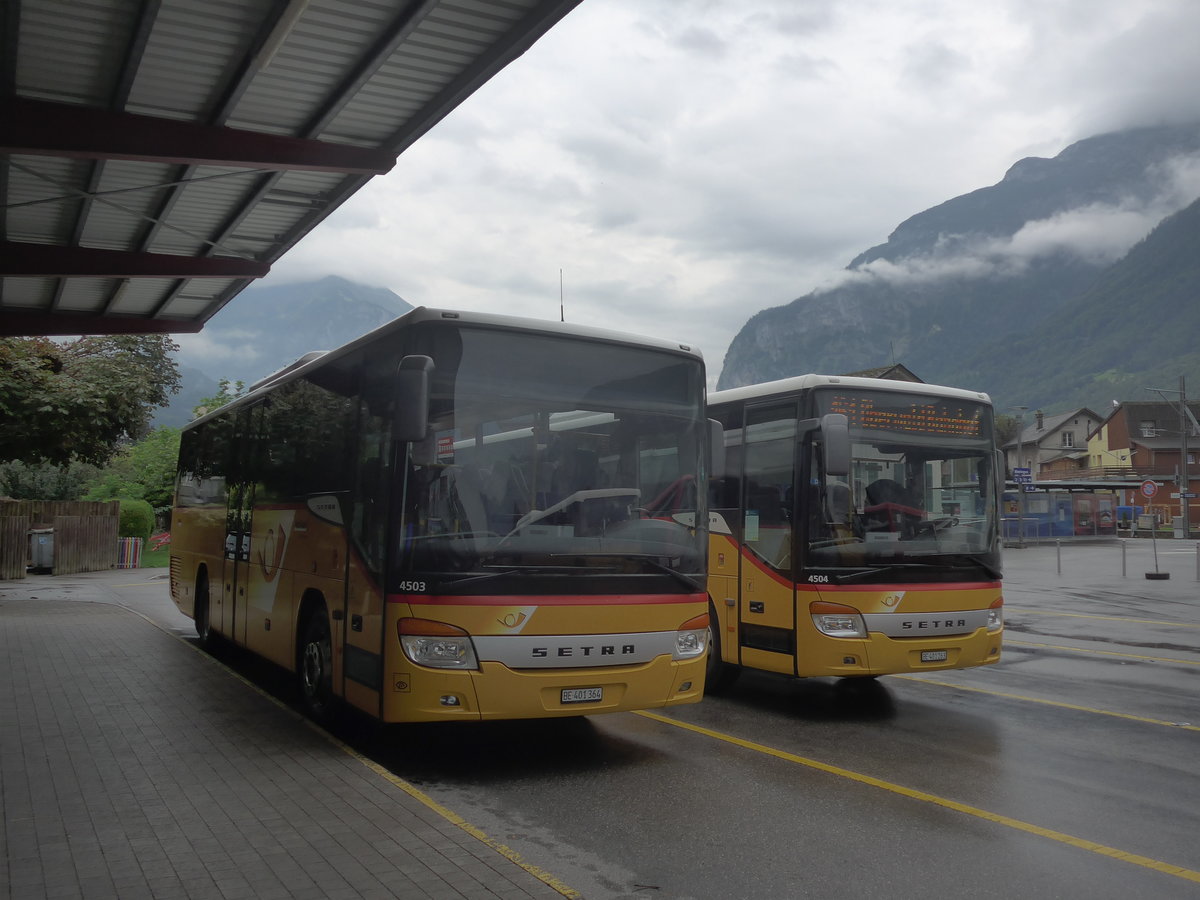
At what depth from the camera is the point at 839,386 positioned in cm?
969

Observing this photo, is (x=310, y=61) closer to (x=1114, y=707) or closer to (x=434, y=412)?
(x=434, y=412)

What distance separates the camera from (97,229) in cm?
1464

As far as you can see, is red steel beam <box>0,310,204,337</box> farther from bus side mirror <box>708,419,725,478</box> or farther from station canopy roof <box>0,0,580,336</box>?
bus side mirror <box>708,419,725,478</box>

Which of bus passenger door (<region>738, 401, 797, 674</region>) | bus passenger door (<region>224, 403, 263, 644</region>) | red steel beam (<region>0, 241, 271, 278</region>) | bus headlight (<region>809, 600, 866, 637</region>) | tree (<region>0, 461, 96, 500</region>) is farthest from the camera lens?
tree (<region>0, 461, 96, 500</region>)

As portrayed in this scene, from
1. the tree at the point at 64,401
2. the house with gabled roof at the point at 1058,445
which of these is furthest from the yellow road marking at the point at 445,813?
the house with gabled roof at the point at 1058,445

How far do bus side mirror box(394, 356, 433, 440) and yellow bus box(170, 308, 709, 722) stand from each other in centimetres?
1

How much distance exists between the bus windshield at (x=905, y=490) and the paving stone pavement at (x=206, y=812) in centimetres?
447

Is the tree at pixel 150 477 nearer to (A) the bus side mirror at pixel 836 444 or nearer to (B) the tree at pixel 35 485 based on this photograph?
(B) the tree at pixel 35 485

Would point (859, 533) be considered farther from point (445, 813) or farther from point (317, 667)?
point (445, 813)

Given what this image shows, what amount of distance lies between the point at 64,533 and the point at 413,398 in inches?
1188

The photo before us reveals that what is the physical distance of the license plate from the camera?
287 inches

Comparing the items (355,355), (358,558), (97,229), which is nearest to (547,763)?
(358,558)

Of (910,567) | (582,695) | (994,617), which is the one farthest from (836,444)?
(582,695)

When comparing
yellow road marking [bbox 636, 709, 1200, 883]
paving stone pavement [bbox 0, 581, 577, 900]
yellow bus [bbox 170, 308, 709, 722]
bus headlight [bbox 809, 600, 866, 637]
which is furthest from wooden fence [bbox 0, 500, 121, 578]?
bus headlight [bbox 809, 600, 866, 637]
